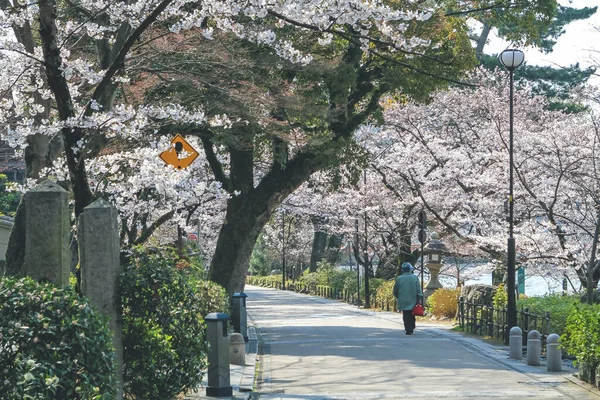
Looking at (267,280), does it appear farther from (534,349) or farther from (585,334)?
(585,334)

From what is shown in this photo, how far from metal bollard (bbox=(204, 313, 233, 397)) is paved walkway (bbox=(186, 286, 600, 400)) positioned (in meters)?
0.23

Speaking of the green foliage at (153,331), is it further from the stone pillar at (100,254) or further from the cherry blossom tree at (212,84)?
the cherry blossom tree at (212,84)

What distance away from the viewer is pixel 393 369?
1512 centimetres

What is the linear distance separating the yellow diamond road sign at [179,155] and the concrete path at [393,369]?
144 inches

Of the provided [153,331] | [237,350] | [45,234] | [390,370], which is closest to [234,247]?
[237,350]

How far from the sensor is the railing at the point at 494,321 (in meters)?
17.5

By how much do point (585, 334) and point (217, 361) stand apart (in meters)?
5.49

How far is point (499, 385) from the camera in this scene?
13.2 m

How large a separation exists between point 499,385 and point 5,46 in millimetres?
8384

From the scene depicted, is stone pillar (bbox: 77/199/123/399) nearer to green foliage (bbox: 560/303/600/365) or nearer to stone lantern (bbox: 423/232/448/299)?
green foliage (bbox: 560/303/600/365)

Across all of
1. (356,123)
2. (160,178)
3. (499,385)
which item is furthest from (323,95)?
(499,385)

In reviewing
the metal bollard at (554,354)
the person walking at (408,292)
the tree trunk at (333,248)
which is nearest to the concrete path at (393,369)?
the metal bollard at (554,354)

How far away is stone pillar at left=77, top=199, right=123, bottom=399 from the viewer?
9070 millimetres

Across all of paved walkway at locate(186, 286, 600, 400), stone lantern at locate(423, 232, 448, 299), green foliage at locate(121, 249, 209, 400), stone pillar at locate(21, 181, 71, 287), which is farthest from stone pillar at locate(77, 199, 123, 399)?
stone lantern at locate(423, 232, 448, 299)
